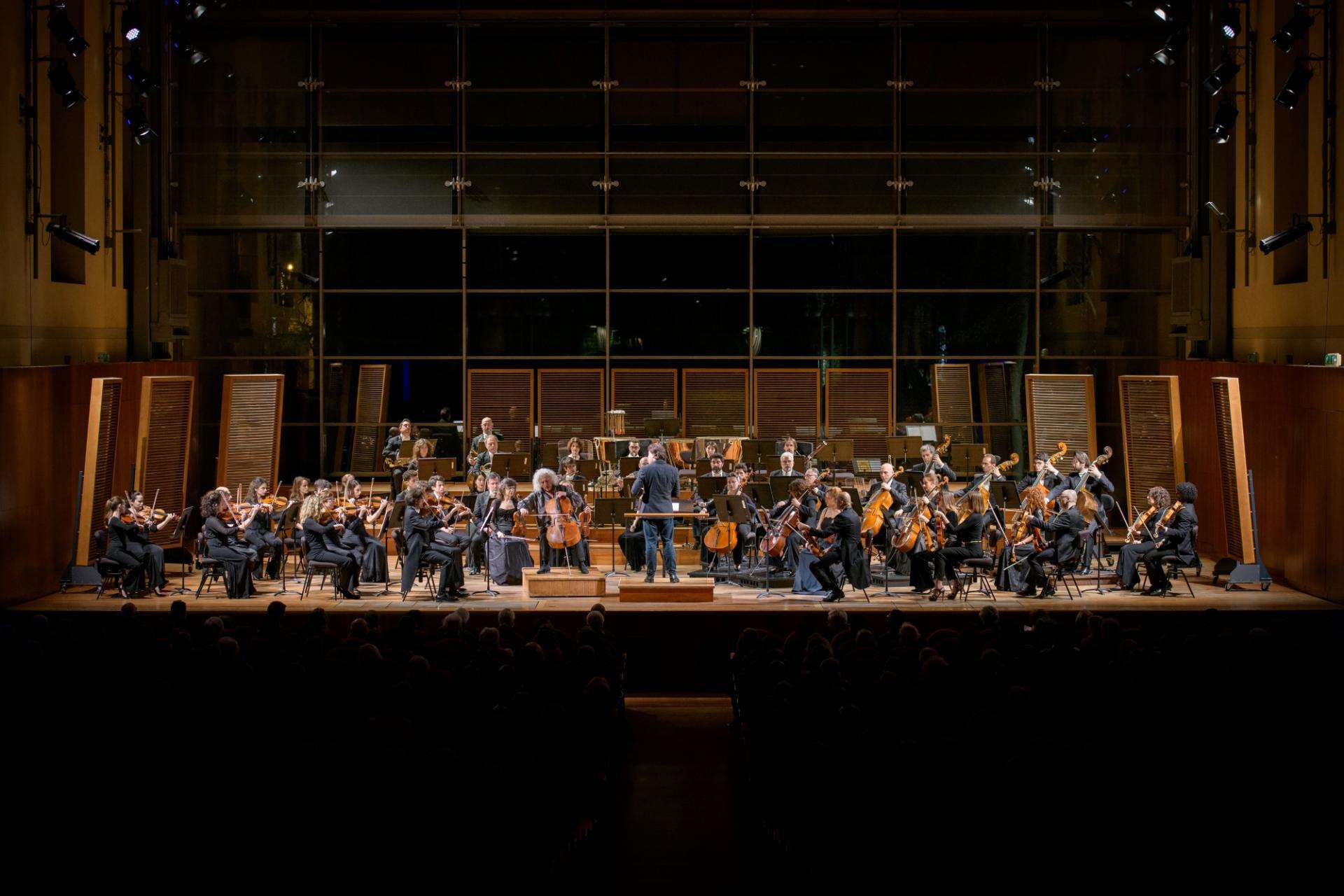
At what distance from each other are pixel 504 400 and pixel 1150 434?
8544 millimetres

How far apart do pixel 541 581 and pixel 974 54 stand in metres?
9.81

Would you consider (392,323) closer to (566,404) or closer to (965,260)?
(566,404)

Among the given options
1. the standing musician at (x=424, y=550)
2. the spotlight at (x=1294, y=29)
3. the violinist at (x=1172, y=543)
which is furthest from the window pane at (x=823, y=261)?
the standing musician at (x=424, y=550)

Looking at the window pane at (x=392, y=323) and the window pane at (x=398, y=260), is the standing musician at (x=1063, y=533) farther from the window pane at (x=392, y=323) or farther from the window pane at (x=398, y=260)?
the window pane at (x=398, y=260)

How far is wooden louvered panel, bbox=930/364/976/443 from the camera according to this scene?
1859 centimetres

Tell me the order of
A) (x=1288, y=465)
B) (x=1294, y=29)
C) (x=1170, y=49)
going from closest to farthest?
(x=1294, y=29), (x=1288, y=465), (x=1170, y=49)

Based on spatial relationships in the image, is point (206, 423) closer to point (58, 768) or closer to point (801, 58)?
point (801, 58)

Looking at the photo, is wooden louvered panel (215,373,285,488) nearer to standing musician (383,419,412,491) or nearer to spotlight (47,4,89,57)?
standing musician (383,419,412,491)

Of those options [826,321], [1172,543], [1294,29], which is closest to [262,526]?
[826,321]

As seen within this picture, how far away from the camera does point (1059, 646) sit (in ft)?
27.0

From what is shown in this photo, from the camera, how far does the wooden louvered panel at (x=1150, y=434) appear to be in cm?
1662

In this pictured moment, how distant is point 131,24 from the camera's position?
16.5m

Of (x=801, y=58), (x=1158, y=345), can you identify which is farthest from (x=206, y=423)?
(x=1158, y=345)

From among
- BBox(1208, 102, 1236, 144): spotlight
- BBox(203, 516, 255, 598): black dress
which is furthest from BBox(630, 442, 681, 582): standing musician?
BBox(1208, 102, 1236, 144): spotlight
